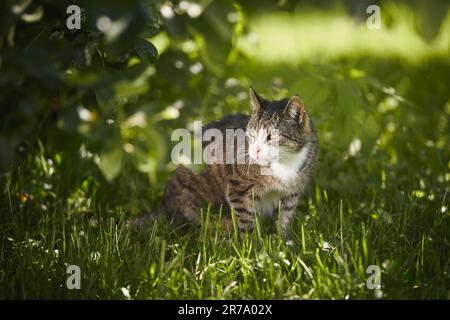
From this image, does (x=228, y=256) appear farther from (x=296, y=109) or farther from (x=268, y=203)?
(x=296, y=109)

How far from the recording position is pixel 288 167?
2.73m

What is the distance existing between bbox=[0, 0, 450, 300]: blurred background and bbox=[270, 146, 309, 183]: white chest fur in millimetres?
297

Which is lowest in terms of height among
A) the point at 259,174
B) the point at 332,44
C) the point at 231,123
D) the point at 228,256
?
the point at 228,256

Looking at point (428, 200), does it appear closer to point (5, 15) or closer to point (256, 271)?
point (256, 271)

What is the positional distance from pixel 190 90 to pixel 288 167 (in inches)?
38.3

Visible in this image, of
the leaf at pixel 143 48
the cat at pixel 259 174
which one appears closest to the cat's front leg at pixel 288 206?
the cat at pixel 259 174

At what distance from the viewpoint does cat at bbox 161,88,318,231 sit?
2637 millimetres

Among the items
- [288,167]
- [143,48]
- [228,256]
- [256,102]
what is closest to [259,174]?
[288,167]

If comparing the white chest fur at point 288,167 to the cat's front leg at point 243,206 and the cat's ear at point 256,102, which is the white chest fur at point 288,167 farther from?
the cat's ear at point 256,102

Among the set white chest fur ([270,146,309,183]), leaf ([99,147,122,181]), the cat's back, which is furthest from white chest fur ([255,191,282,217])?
leaf ([99,147,122,181])

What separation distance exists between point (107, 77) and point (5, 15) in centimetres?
55

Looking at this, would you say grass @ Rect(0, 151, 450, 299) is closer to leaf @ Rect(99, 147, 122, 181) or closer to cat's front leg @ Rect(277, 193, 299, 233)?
cat's front leg @ Rect(277, 193, 299, 233)

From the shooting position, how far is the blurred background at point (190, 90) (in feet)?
5.13

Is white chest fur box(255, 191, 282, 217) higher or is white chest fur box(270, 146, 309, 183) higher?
white chest fur box(270, 146, 309, 183)
